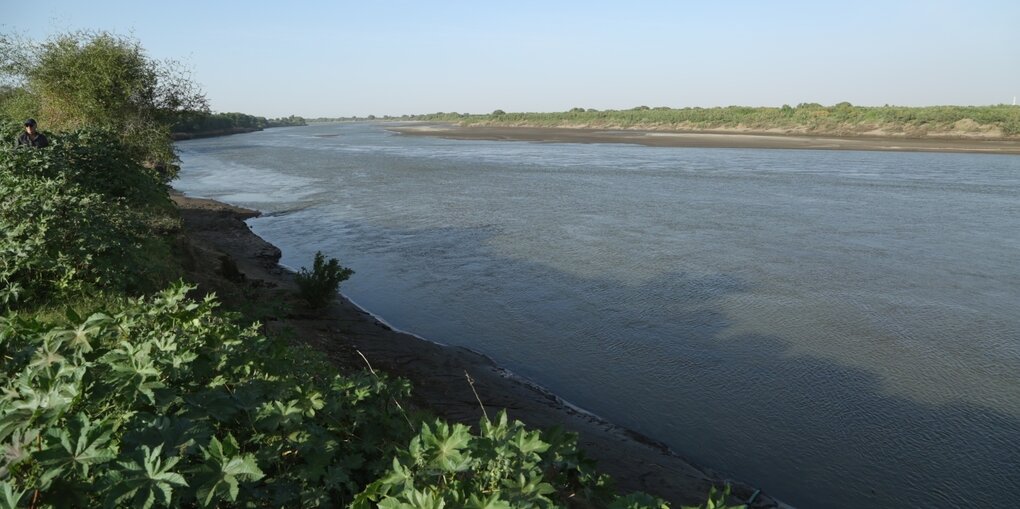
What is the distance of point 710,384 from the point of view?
9.02 metres

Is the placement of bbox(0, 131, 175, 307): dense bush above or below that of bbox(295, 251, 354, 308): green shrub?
above

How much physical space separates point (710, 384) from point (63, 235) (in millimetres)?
7869

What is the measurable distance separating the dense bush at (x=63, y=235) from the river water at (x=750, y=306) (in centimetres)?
512

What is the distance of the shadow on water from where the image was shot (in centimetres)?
698

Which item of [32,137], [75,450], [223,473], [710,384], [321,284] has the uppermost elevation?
[32,137]

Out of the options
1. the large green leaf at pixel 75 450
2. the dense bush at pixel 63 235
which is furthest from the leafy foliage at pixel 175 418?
the dense bush at pixel 63 235

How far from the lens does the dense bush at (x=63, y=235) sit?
19.0 feet

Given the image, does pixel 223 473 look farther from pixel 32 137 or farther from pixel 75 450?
pixel 32 137

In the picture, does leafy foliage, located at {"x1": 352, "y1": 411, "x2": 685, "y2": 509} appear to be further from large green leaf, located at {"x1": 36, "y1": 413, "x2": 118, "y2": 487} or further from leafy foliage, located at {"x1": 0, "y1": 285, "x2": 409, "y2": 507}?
large green leaf, located at {"x1": 36, "y1": 413, "x2": 118, "y2": 487}

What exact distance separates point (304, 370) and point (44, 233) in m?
3.18

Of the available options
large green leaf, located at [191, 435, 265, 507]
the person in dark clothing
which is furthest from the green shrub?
large green leaf, located at [191, 435, 265, 507]

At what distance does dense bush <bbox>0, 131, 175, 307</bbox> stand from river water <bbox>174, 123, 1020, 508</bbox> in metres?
5.12

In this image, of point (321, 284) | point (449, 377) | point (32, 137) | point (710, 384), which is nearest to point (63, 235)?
point (32, 137)

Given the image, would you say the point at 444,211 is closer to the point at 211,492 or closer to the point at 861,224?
the point at 861,224
